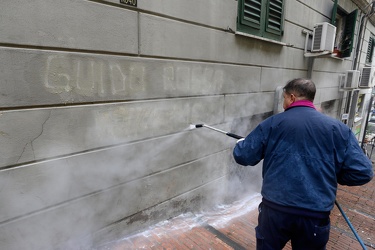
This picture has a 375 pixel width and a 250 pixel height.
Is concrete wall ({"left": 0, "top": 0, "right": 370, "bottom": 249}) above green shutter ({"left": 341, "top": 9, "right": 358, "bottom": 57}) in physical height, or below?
below

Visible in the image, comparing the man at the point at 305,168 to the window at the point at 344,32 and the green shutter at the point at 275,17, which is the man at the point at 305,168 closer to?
the green shutter at the point at 275,17

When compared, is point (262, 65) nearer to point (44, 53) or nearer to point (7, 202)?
point (44, 53)

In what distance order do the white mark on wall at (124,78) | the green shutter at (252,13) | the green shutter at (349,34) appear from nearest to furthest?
the white mark on wall at (124,78) → the green shutter at (252,13) → the green shutter at (349,34)

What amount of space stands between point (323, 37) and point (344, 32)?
3525 millimetres

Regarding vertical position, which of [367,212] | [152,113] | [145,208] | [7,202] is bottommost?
[367,212]

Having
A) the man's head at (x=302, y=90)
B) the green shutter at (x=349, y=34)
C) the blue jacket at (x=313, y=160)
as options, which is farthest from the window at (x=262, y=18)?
the green shutter at (x=349, y=34)

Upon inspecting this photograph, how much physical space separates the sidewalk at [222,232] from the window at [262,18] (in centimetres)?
312

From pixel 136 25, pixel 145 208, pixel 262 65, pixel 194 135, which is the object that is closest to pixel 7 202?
pixel 145 208

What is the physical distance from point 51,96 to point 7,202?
95 cm

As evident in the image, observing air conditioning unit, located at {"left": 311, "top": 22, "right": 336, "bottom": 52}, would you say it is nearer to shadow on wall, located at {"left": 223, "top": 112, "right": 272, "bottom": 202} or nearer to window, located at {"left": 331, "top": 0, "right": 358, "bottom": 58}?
shadow on wall, located at {"left": 223, "top": 112, "right": 272, "bottom": 202}

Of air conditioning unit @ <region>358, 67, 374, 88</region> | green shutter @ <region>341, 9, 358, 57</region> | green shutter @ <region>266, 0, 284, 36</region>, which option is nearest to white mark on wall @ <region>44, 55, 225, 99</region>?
green shutter @ <region>266, 0, 284, 36</region>

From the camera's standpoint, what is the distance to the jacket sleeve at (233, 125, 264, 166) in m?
2.21

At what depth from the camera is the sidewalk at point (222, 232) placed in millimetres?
2902

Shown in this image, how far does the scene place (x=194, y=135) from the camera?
11.7ft
